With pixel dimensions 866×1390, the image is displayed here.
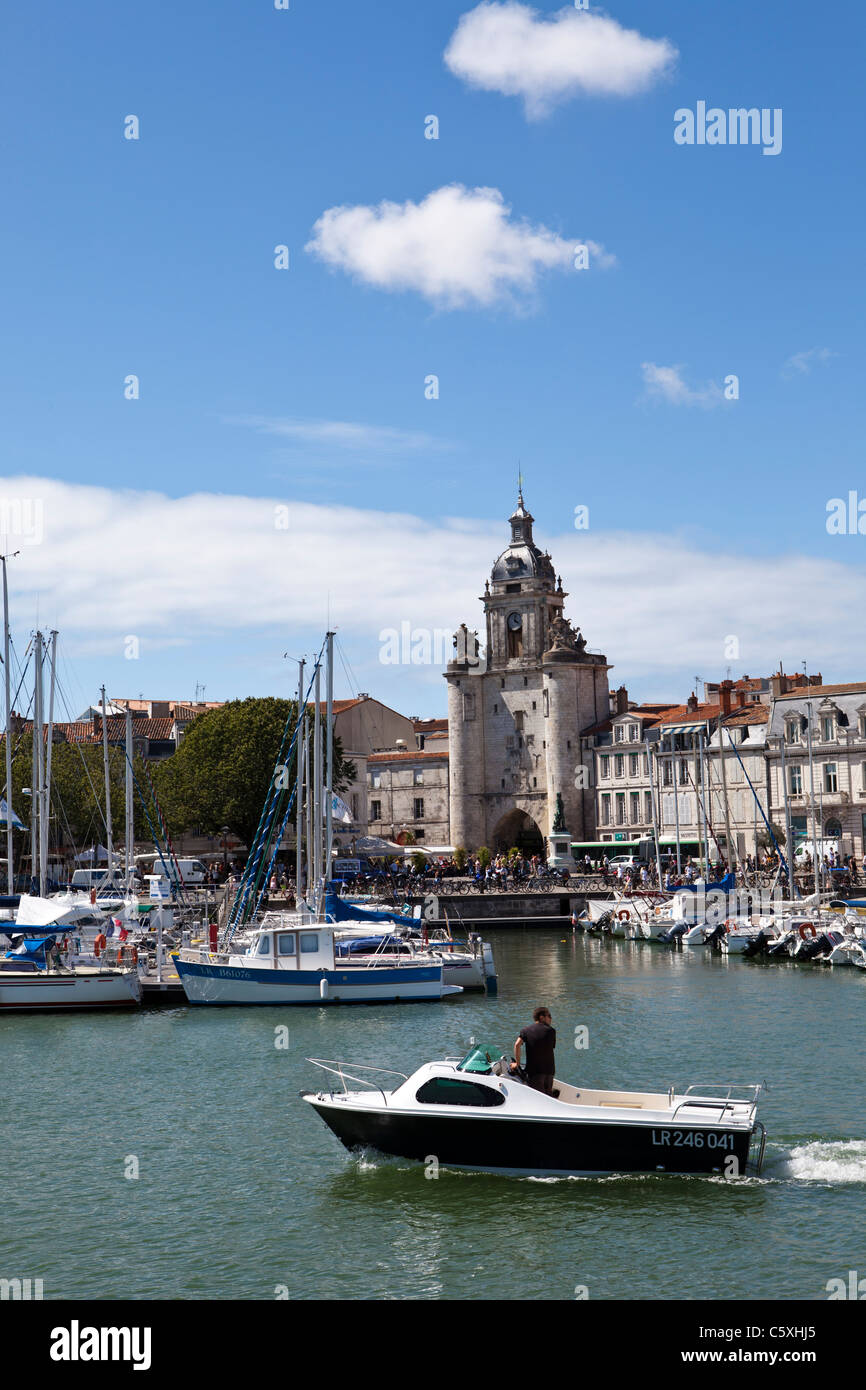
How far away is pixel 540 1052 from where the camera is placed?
2214 centimetres

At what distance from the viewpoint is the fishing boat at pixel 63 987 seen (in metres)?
41.7

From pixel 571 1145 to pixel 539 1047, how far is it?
150 cm

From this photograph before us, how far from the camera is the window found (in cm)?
2216

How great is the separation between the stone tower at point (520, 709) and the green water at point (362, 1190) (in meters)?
68.1

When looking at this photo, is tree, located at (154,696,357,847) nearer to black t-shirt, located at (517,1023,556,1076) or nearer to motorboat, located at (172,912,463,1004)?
motorboat, located at (172,912,463,1004)

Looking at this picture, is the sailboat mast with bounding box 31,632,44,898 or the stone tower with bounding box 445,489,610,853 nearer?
the sailboat mast with bounding box 31,632,44,898

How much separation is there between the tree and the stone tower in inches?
876

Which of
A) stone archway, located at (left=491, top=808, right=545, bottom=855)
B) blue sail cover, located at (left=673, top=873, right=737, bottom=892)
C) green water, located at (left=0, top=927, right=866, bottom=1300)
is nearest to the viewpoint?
green water, located at (left=0, top=927, right=866, bottom=1300)

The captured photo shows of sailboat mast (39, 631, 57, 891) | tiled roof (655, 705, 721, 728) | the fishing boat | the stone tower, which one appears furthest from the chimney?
the fishing boat

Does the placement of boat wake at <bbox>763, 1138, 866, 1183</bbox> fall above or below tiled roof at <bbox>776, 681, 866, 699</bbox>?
below

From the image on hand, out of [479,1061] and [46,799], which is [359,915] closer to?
[46,799]

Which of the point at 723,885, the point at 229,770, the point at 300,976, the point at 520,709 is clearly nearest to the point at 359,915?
the point at 300,976

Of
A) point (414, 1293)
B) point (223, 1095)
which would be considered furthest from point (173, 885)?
point (414, 1293)
